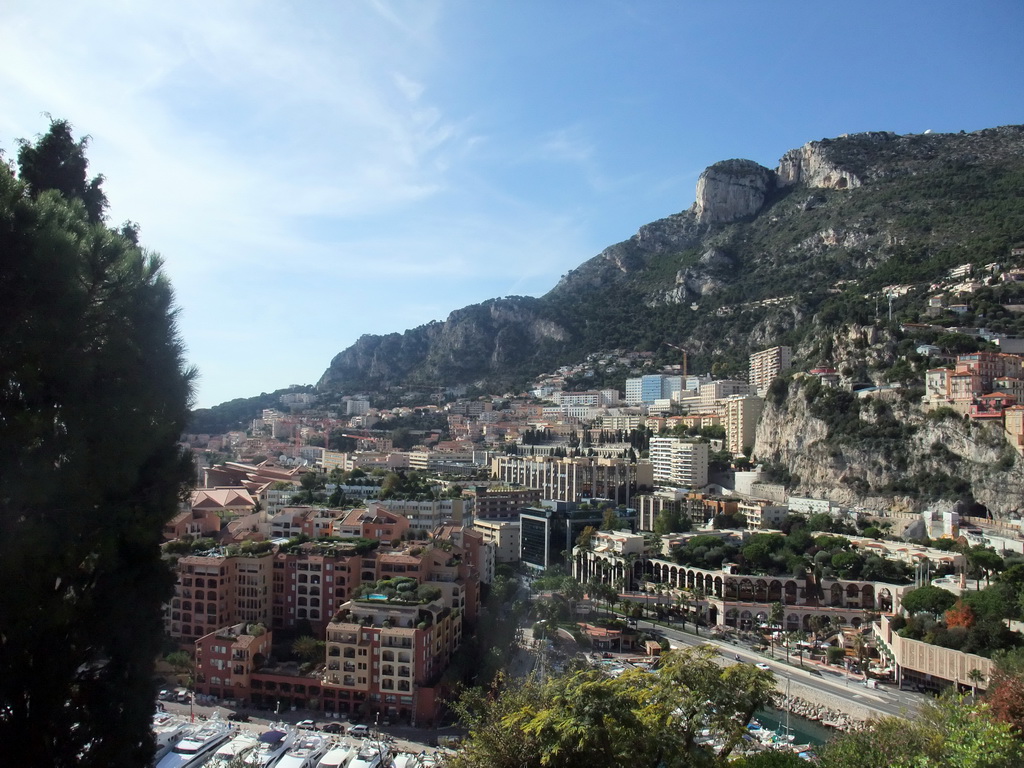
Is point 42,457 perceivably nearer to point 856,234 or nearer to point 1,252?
point 1,252

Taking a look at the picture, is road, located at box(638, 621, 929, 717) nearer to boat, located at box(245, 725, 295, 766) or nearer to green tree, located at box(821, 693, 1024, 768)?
green tree, located at box(821, 693, 1024, 768)

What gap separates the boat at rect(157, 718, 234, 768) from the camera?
14.7 meters

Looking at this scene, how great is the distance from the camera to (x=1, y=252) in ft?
12.5

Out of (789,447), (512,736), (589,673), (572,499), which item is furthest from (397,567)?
(789,447)

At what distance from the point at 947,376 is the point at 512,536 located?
74.0ft

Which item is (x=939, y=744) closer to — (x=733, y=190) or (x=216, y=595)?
(x=216, y=595)

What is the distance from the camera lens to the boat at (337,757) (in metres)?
15.0

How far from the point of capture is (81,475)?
4.06m

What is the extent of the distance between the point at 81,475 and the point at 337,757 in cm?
1317

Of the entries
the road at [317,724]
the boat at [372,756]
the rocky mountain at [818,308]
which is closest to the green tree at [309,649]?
the road at [317,724]

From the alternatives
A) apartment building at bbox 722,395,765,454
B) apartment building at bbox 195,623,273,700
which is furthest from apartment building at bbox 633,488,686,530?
apartment building at bbox 195,623,273,700

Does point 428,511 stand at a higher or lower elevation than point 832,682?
higher

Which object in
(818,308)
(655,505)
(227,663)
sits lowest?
(227,663)

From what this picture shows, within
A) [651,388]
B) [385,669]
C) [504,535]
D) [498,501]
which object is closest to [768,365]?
[651,388]
